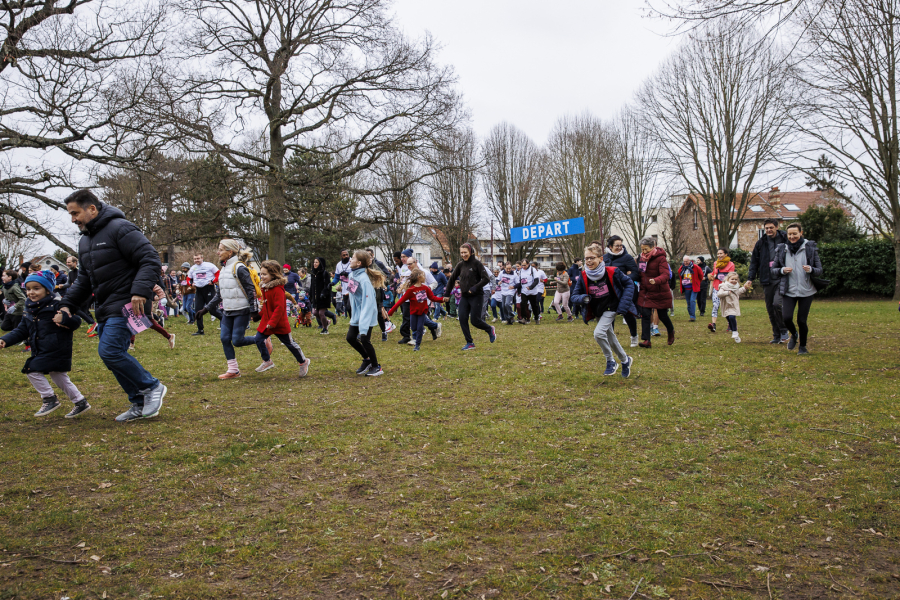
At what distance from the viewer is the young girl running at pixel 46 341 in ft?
20.4

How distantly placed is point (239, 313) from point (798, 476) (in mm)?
7052

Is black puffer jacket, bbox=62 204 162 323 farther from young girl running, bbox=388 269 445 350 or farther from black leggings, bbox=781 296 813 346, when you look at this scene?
black leggings, bbox=781 296 813 346

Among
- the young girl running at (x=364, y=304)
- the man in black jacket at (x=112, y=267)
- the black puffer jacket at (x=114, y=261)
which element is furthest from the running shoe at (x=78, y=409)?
the young girl running at (x=364, y=304)

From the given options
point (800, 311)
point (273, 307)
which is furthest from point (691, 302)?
point (273, 307)

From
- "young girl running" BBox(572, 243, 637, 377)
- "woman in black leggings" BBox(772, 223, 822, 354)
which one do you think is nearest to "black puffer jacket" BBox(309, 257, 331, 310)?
"young girl running" BBox(572, 243, 637, 377)

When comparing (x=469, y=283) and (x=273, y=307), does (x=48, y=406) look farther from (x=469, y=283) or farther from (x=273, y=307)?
(x=469, y=283)

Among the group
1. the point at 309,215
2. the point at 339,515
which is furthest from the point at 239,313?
the point at 309,215

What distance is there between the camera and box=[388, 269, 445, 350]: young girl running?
37.8 ft

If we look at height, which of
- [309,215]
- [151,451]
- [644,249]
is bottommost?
[151,451]

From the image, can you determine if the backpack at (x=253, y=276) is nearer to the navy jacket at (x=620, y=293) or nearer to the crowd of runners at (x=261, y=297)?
the crowd of runners at (x=261, y=297)

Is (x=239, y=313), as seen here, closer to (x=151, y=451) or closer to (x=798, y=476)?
(x=151, y=451)

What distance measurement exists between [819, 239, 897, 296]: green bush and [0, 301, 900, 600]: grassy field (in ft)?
77.6

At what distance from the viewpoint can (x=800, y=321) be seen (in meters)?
9.68

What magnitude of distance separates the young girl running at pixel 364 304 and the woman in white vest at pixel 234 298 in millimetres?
1388
